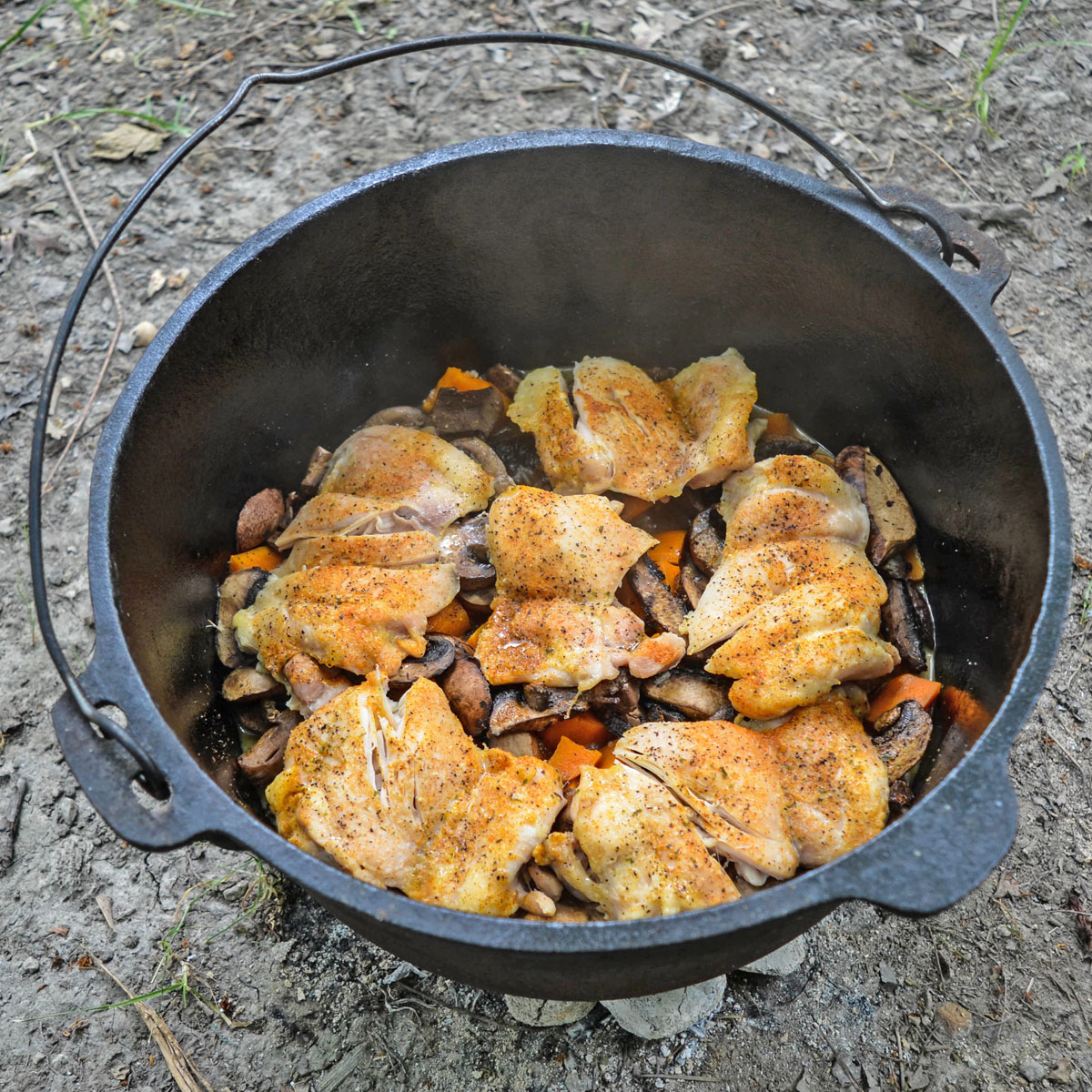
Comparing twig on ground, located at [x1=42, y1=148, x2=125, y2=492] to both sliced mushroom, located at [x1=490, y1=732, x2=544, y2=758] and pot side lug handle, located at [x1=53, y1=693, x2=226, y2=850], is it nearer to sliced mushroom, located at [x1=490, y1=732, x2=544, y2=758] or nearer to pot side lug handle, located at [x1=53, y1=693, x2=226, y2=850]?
pot side lug handle, located at [x1=53, y1=693, x2=226, y2=850]

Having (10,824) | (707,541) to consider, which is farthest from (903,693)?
(10,824)

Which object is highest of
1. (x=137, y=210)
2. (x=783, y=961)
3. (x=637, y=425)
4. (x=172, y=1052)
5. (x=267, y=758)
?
(x=137, y=210)

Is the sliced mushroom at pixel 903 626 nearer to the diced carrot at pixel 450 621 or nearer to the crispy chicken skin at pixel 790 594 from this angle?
the crispy chicken skin at pixel 790 594

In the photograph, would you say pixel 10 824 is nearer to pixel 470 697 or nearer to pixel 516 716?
pixel 470 697

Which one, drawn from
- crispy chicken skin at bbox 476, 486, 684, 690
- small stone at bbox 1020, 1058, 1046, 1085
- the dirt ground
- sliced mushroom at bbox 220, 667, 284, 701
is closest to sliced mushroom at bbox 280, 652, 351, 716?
sliced mushroom at bbox 220, 667, 284, 701

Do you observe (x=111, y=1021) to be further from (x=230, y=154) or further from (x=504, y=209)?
(x=230, y=154)

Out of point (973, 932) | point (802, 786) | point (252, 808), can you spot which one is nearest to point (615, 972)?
point (802, 786)

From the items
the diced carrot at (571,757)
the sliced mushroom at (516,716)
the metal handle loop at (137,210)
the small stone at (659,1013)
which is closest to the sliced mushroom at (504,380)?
the metal handle loop at (137,210)
